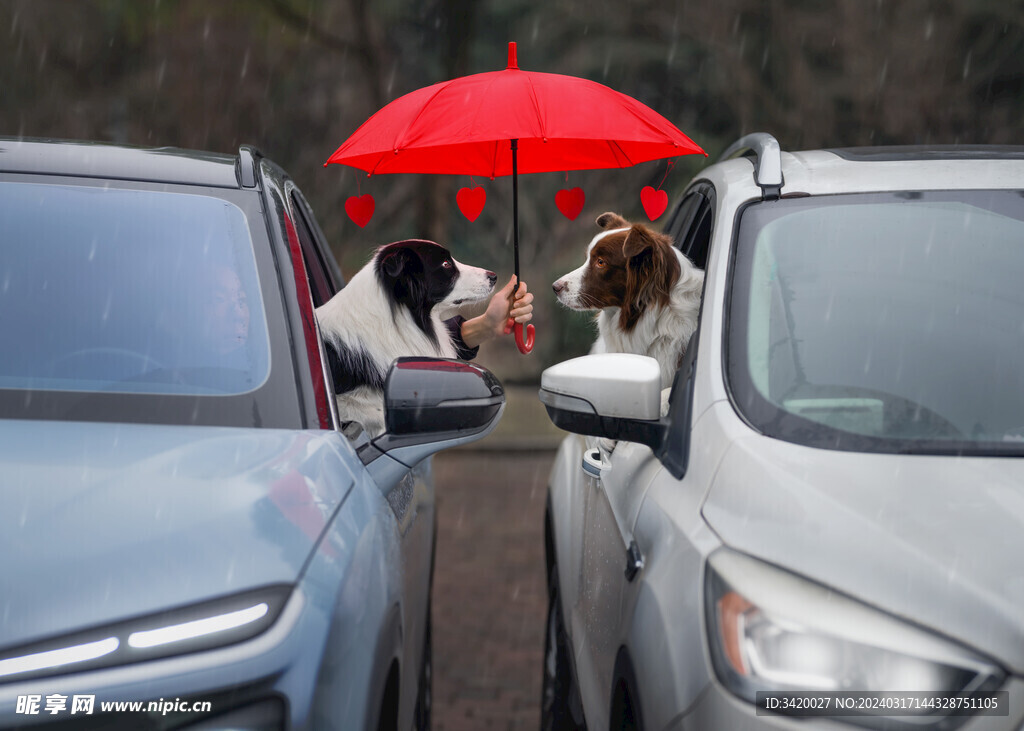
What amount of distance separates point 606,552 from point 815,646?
1092 mm

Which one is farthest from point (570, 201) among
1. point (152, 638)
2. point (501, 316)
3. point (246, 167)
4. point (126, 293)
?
point (152, 638)

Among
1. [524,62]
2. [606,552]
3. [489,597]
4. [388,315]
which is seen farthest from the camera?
[524,62]

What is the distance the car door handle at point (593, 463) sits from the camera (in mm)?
3143

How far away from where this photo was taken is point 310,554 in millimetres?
1827

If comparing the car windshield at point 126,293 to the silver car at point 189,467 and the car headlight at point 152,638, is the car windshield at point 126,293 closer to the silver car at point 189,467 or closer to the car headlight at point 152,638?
the silver car at point 189,467

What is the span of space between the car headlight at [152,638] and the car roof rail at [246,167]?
152 cm

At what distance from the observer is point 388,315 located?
394cm

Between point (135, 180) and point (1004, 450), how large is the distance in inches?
88.2

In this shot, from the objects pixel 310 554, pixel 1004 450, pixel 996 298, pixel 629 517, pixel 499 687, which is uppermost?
pixel 996 298

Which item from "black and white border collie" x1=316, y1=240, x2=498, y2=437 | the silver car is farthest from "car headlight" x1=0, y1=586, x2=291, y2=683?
"black and white border collie" x1=316, y1=240, x2=498, y2=437

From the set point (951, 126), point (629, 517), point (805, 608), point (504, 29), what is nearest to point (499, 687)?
point (629, 517)

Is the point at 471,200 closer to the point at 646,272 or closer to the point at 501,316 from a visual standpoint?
the point at 501,316

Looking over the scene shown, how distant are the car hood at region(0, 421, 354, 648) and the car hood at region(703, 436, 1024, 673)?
83 centimetres

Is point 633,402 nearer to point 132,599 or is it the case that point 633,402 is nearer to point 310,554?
point 310,554
